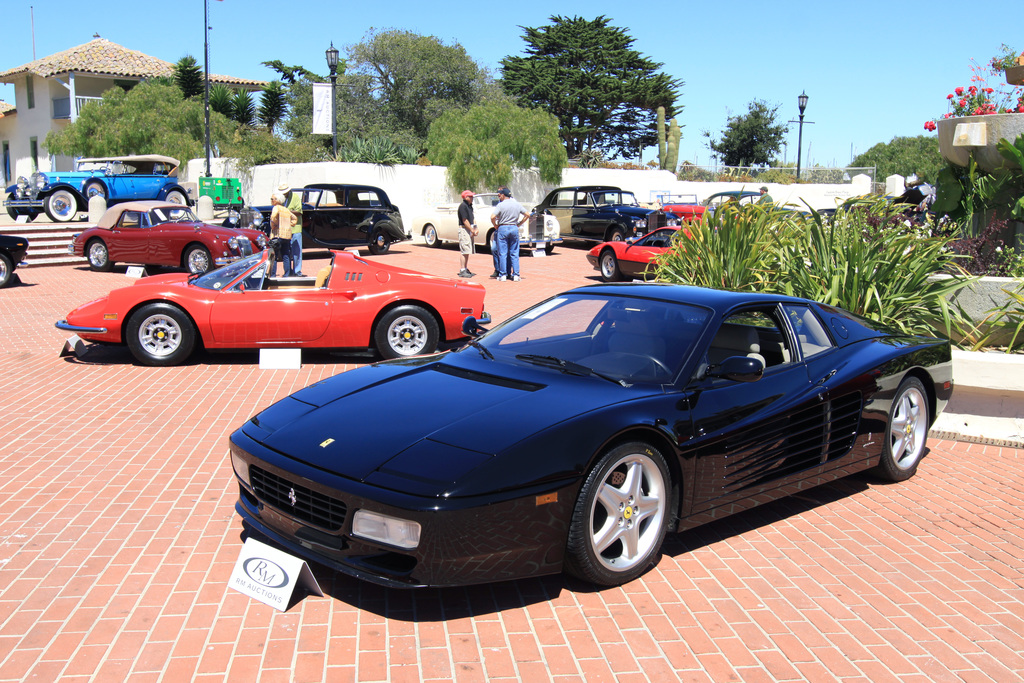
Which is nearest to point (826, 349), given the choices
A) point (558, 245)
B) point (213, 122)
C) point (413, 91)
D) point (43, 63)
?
point (558, 245)

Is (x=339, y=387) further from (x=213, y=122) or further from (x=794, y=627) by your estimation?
(x=213, y=122)

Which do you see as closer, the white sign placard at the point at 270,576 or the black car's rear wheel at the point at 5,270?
the white sign placard at the point at 270,576

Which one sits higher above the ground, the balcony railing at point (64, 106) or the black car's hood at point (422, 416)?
the balcony railing at point (64, 106)

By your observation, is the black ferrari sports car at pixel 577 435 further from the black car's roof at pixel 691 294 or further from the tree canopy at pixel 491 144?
the tree canopy at pixel 491 144

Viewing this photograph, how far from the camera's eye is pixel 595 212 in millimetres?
22531

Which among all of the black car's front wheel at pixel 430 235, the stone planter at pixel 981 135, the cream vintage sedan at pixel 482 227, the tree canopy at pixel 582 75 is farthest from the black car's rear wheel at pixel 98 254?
the tree canopy at pixel 582 75

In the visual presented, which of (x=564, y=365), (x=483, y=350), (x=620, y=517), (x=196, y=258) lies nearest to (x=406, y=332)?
(x=483, y=350)

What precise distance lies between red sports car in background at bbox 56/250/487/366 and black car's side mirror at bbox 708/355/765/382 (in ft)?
16.4

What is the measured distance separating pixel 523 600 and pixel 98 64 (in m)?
45.8

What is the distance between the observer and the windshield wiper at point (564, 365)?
411 cm

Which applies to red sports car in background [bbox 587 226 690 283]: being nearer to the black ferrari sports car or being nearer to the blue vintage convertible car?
the black ferrari sports car

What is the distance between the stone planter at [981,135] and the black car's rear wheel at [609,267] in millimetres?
8275

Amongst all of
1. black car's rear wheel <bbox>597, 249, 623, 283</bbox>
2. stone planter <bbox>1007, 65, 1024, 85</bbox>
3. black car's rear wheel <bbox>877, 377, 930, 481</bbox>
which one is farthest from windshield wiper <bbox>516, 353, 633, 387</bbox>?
black car's rear wheel <bbox>597, 249, 623, 283</bbox>

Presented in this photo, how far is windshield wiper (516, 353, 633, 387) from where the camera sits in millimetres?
4111
